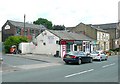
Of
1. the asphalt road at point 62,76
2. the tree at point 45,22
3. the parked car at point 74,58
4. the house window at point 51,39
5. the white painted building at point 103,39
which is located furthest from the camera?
the tree at point 45,22

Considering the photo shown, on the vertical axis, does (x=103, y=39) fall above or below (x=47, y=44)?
above

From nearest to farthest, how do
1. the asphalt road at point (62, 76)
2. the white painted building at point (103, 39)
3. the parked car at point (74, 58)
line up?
the asphalt road at point (62, 76)
the parked car at point (74, 58)
the white painted building at point (103, 39)

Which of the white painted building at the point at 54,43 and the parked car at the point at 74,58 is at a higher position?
the white painted building at the point at 54,43

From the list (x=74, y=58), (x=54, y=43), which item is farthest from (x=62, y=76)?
(x=54, y=43)

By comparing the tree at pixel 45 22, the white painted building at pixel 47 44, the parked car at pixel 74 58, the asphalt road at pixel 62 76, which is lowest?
the asphalt road at pixel 62 76

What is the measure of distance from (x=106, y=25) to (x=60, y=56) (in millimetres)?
45091

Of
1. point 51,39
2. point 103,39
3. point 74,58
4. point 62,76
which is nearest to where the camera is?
point 62,76

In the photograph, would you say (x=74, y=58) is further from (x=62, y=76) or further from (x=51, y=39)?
(x=51, y=39)

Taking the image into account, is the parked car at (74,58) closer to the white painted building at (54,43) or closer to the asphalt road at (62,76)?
the asphalt road at (62,76)

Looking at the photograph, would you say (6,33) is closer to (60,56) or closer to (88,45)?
(88,45)

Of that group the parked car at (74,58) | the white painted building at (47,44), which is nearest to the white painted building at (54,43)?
the white painted building at (47,44)

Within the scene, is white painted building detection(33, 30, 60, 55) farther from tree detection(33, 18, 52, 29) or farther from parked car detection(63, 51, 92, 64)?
tree detection(33, 18, 52, 29)

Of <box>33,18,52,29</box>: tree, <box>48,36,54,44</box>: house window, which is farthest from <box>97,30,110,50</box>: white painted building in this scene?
<box>33,18,52,29</box>: tree

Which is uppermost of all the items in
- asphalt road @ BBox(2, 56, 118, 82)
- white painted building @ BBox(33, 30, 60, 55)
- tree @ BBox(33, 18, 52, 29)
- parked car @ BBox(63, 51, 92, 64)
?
tree @ BBox(33, 18, 52, 29)
